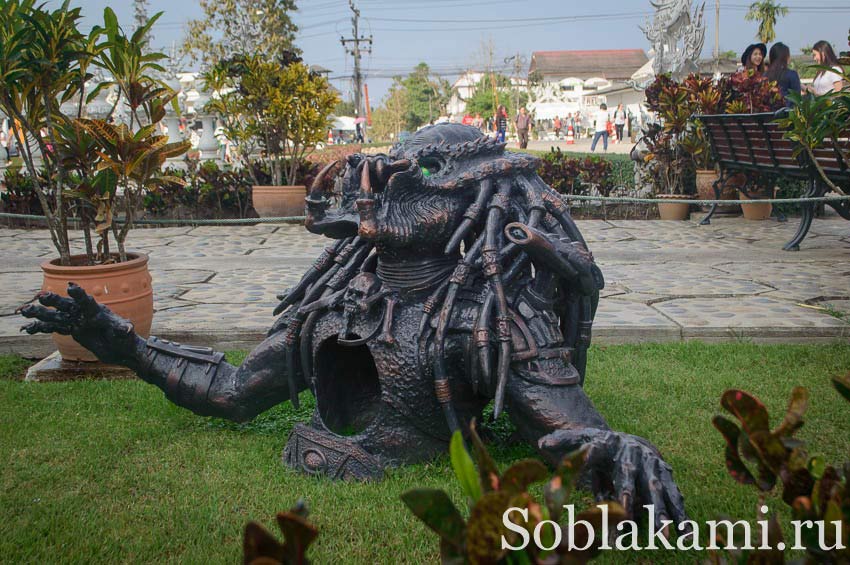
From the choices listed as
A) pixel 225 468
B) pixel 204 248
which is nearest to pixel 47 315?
pixel 225 468

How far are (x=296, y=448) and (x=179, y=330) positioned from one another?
235 centimetres

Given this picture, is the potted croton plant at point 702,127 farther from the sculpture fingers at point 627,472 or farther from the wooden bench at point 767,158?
the sculpture fingers at point 627,472

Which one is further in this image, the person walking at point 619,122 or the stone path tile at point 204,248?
the person walking at point 619,122

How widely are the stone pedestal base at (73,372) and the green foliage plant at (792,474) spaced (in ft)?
12.4

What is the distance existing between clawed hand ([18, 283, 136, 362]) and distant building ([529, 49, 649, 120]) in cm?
5590

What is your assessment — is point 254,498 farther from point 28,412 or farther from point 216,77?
point 216,77

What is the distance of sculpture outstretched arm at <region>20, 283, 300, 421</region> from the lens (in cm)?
307

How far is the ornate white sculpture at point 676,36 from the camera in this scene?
12.0m

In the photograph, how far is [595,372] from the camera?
4211 millimetres

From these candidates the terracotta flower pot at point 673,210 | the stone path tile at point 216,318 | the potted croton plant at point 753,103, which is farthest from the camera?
the terracotta flower pot at point 673,210

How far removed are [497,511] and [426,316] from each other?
174 cm

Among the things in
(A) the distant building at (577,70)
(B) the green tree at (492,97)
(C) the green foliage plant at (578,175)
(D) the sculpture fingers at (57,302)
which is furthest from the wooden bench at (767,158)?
(A) the distant building at (577,70)

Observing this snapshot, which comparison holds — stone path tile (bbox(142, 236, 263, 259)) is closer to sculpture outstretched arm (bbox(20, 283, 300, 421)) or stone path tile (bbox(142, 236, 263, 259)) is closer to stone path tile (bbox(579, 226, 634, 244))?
stone path tile (bbox(579, 226, 634, 244))

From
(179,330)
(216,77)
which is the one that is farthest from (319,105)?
(179,330)
